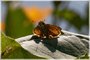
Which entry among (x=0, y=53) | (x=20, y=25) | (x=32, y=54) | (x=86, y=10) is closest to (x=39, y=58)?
(x=32, y=54)

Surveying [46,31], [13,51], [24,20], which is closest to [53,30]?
[46,31]

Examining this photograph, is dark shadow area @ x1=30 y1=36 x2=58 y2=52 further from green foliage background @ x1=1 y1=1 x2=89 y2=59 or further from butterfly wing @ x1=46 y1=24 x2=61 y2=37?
green foliage background @ x1=1 y1=1 x2=89 y2=59

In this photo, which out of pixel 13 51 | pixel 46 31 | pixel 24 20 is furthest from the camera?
pixel 24 20

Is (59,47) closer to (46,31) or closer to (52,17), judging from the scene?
(46,31)

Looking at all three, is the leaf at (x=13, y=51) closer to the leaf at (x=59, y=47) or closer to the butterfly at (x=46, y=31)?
the leaf at (x=59, y=47)

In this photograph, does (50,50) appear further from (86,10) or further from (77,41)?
(86,10)
